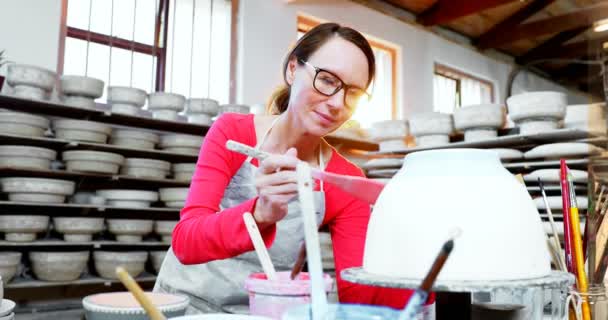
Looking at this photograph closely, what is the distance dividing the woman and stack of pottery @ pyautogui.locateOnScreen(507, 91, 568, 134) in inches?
84.1

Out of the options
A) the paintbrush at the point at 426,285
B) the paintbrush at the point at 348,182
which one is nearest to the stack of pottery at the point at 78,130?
the paintbrush at the point at 348,182

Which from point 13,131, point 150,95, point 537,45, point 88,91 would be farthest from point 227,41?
point 537,45

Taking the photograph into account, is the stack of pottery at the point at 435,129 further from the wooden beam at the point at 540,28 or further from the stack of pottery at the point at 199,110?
the wooden beam at the point at 540,28

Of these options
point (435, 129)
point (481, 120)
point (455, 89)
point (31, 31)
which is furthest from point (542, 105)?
point (455, 89)

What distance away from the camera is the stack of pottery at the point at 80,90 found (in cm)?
350

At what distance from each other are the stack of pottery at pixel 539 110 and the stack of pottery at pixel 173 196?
8.01 feet

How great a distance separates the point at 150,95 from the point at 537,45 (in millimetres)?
6922

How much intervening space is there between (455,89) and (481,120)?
13.0 ft

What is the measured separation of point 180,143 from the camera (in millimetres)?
3881

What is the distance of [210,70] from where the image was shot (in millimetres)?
4770

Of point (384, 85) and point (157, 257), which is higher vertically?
point (384, 85)

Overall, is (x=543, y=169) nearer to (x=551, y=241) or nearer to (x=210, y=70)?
(x=551, y=241)

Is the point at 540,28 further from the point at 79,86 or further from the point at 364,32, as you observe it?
the point at 79,86

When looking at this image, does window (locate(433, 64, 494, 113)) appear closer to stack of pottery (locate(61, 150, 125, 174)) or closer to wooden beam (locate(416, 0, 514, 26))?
wooden beam (locate(416, 0, 514, 26))
